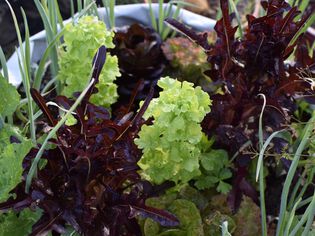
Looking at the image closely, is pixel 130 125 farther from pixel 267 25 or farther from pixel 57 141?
pixel 267 25

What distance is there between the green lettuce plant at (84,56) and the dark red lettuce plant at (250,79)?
145 millimetres

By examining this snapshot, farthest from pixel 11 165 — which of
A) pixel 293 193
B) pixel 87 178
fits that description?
pixel 293 193

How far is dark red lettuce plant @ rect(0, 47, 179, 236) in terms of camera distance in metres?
0.81

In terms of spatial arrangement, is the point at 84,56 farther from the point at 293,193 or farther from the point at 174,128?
the point at 293,193

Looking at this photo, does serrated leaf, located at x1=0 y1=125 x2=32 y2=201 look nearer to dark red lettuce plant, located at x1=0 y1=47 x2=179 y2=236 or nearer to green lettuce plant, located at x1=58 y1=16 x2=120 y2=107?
dark red lettuce plant, located at x1=0 y1=47 x2=179 y2=236

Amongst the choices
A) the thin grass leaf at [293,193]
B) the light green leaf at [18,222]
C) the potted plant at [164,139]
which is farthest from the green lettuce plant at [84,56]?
the thin grass leaf at [293,193]

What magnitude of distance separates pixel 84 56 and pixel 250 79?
33 cm

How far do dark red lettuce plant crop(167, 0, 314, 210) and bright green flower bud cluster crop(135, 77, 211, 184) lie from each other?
0.47 ft

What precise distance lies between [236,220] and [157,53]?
0.51 m

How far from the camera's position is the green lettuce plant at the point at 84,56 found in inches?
41.1

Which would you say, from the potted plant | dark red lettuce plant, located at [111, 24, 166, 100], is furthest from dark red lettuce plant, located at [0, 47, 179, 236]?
dark red lettuce plant, located at [111, 24, 166, 100]

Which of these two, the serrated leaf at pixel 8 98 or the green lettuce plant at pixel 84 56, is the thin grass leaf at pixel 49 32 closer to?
the green lettuce plant at pixel 84 56

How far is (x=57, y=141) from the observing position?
2.67 feet

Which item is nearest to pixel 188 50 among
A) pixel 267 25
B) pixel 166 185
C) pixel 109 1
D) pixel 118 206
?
pixel 109 1
